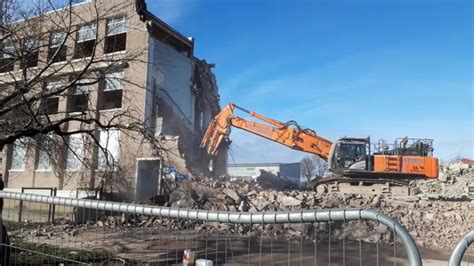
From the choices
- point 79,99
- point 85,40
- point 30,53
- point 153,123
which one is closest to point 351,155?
point 153,123

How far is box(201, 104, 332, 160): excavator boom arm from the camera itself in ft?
89.7

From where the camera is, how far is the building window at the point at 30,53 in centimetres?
950

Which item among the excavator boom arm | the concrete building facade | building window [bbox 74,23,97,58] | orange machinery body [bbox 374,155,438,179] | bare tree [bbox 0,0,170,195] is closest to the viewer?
bare tree [bbox 0,0,170,195]

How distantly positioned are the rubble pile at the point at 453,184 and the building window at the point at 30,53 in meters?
24.8

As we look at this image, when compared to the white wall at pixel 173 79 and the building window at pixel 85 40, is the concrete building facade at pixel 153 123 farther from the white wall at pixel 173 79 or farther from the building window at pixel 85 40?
the building window at pixel 85 40

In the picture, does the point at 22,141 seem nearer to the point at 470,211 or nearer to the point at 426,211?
the point at 426,211

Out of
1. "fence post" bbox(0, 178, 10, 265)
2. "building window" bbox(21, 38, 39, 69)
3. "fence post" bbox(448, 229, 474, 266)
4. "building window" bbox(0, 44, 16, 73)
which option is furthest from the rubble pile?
"fence post" bbox(448, 229, 474, 266)

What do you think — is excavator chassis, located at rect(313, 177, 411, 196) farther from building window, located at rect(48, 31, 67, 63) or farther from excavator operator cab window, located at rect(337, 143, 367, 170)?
building window, located at rect(48, 31, 67, 63)

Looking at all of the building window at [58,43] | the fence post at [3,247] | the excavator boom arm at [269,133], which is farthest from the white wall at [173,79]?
the fence post at [3,247]

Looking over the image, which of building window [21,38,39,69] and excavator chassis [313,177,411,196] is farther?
excavator chassis [313,177,411,196]

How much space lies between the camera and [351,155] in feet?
80.9

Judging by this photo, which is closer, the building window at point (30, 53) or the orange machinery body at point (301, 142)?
the building window at point (30, 53)

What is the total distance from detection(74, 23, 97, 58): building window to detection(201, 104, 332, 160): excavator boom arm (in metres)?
17.4

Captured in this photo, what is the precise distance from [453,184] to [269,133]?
44.8 feet
